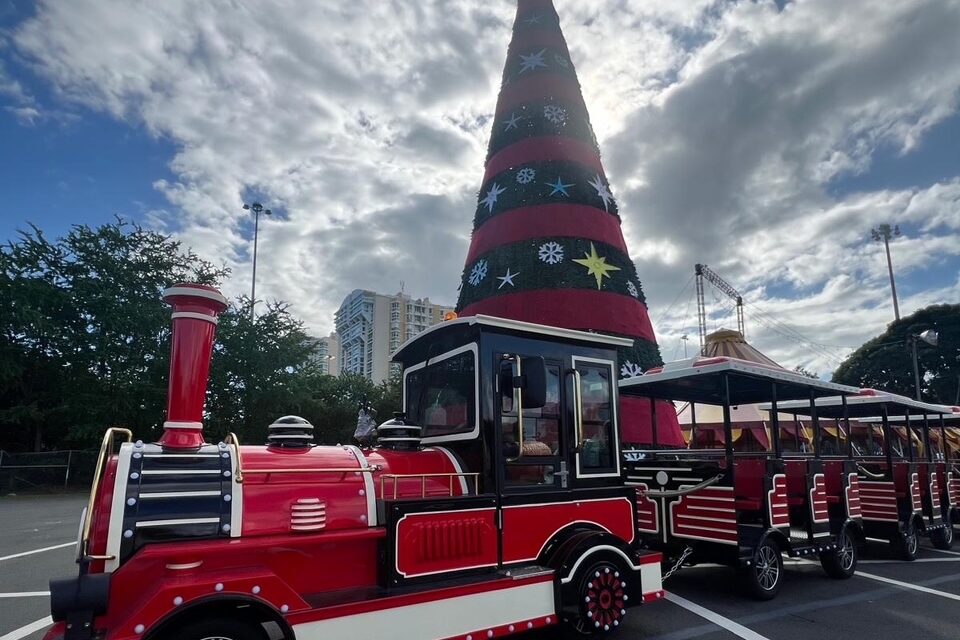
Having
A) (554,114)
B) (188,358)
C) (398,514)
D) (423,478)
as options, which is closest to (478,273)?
(554,114)

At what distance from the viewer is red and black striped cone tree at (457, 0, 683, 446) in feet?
41.9

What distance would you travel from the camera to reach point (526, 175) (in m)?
13.8

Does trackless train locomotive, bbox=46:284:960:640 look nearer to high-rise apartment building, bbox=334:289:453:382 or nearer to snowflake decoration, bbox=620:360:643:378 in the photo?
snowflake decoration, bbox=620:360:643:378

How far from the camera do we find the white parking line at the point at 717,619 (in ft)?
17.8

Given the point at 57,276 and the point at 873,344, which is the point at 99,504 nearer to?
the point at 57,276

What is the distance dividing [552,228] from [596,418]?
8.42 meters

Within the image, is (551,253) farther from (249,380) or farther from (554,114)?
(249,380)

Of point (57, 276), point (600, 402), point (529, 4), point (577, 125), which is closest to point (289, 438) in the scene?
point (600, 402)

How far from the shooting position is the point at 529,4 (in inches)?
611

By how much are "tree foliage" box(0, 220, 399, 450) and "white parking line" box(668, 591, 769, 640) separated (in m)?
20.1

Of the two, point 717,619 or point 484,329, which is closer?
point 484,329

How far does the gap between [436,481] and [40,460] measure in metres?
20.4

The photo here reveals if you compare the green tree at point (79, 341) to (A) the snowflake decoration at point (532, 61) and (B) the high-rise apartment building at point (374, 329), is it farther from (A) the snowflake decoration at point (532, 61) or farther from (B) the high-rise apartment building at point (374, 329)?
(B) the high-rise apartment building at point (374, 329)

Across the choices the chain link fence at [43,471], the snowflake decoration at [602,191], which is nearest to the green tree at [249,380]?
the chain link fence at [43,471]
